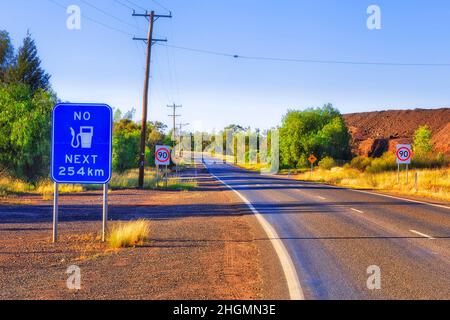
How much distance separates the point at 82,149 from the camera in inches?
485

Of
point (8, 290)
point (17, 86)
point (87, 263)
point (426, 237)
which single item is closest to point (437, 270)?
point (426, 237)

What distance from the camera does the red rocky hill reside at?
447 feet

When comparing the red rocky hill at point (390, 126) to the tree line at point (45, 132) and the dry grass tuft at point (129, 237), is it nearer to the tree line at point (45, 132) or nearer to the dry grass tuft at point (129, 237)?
the tree line at point (45, 132)

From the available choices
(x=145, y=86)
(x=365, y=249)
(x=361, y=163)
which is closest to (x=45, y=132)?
(x=145, y=86)

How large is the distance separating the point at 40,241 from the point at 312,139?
2889 inches

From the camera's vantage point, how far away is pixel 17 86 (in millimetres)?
37156

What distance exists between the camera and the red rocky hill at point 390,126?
13612 cm

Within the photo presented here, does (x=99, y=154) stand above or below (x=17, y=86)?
below

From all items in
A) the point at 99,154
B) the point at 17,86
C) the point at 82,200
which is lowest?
the point at 82,200

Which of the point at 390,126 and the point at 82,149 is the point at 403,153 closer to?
the point at 82,149

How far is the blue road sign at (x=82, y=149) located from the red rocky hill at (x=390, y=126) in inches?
4828

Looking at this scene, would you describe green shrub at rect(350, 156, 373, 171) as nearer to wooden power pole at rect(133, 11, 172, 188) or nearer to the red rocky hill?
wooden power pole at rect(133, 11, 172, 188)

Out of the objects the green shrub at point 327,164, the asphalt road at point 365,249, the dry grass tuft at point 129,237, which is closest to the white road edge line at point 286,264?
the asphalt road at point 365,249
